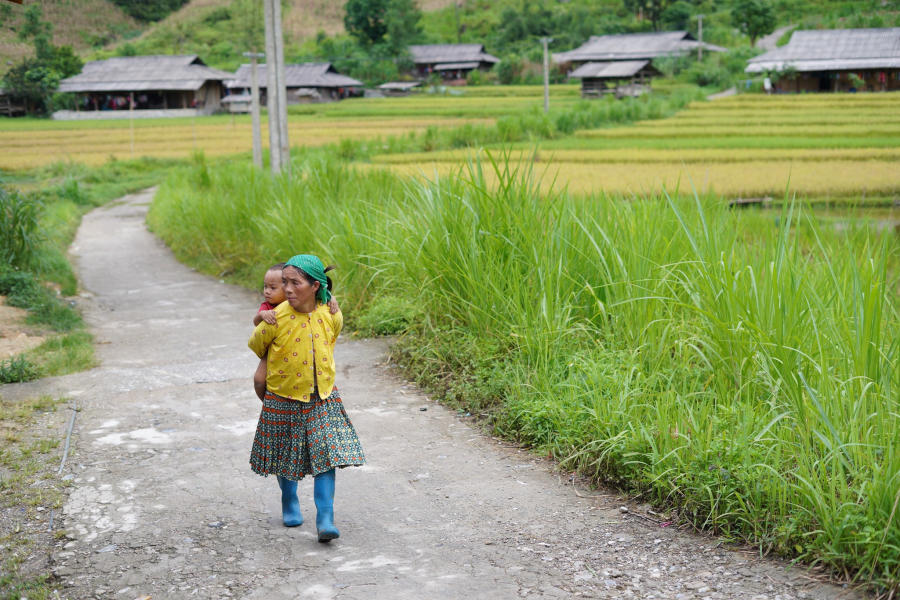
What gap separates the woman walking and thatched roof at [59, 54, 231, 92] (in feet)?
158

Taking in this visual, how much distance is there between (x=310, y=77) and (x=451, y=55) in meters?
11.5

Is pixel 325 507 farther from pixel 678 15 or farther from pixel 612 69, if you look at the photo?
pixel 678 15

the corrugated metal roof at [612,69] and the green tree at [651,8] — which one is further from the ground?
the green tree at [651,8]

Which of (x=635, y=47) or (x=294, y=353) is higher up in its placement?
(x=635, y=47)

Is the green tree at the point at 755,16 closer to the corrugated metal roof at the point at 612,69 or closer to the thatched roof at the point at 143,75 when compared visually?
the corrugated metal roof at the point at 612,69

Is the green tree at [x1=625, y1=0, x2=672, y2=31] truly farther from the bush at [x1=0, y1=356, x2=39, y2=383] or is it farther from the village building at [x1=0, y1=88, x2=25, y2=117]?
the bush at [x1=0, y1=356, x2=39, y2=383]

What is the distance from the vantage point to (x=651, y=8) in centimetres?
6988

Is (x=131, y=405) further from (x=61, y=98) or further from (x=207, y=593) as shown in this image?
(x=61, y=98)

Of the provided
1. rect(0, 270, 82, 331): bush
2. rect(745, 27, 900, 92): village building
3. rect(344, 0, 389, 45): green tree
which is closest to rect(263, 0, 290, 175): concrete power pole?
rect(0, 270, 82, 331): bush

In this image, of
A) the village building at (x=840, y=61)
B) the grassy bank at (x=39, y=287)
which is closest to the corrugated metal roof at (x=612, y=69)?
the village building at (x=840, y=61)

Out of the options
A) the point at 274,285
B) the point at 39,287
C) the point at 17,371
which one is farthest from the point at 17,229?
the point at 274,285

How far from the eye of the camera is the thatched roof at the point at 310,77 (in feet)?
184

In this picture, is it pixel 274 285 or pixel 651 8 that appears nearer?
Result: pixel 274 285

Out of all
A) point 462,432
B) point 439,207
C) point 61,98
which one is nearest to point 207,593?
Result: point 462,432
